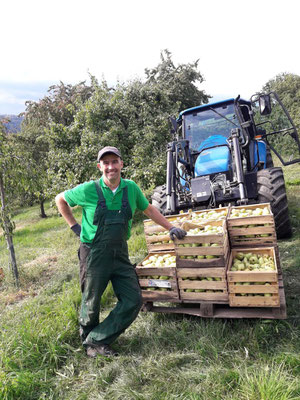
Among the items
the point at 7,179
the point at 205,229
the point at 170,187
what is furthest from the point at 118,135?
the point at 205,229

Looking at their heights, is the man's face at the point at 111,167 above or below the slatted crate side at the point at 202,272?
above

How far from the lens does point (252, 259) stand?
332 centimetres

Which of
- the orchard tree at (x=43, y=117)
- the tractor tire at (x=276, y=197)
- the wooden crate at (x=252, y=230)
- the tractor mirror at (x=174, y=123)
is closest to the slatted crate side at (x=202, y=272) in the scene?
the wooden crate at (x=252, y=230)

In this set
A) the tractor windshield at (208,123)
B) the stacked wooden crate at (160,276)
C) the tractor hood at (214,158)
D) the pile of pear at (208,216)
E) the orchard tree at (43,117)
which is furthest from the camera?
the orchard tree at (43,117)

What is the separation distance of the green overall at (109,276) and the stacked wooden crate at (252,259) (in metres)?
0.97

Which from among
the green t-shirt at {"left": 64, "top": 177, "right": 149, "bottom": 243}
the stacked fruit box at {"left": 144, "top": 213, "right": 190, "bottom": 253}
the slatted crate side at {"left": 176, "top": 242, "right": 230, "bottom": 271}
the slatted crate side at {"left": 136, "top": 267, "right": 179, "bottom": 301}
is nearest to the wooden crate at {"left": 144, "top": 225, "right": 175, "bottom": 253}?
the stacked fruit box at {"left": 144, "top": 213, "right": 190, "bottom": 253}

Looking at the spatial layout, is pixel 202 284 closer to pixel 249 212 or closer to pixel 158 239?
pixel 158 239

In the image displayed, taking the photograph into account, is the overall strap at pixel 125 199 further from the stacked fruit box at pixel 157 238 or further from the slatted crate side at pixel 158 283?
the stacked fruit box at pixel 157 238

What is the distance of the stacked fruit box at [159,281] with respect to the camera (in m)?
3.19

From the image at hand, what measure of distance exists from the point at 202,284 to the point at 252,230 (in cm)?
88

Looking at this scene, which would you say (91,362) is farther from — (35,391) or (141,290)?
(141,290)

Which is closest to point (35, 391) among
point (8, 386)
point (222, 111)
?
point (8, 386)

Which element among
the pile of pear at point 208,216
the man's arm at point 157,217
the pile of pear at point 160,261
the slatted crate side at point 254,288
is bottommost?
the slatted crate side at point 254,288

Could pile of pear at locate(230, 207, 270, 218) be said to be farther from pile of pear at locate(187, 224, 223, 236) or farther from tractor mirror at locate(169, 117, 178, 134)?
tractor mirror at locate(169, 117, 178, 134)
